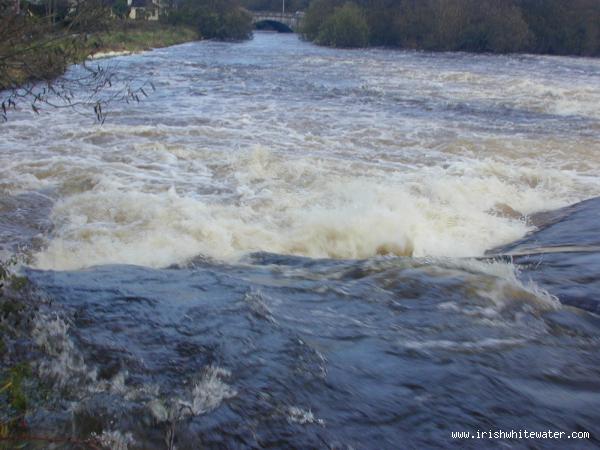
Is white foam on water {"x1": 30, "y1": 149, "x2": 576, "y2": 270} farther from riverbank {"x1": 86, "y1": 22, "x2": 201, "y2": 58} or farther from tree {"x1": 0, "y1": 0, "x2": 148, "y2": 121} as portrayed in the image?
riverbank {"x1": 86, "y1": 22, "x2": 201, "y2": 58}

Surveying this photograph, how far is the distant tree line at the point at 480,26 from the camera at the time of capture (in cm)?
4497

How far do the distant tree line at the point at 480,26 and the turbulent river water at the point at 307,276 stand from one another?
110ft

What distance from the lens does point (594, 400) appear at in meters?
3.45

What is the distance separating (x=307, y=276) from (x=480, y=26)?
146ft

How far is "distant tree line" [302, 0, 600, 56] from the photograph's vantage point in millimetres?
44969

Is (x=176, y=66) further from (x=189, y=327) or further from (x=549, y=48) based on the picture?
(x=549, y=48)

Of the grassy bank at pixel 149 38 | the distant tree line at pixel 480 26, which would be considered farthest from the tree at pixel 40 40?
the distant tree line at pixel 480 26

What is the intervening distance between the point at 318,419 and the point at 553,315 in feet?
7.16

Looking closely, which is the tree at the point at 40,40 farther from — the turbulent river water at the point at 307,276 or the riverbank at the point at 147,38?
the riverbank at the point at 147,38

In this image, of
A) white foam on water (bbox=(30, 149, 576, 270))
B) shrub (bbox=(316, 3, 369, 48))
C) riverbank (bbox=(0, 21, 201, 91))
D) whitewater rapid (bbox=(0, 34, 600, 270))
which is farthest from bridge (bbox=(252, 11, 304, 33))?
riverbank (bbox=(0, 21, 201, 91))

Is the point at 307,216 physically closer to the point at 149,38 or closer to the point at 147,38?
the point at 147,38

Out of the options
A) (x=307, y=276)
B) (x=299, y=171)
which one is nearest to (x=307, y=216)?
(x=307, y=276)

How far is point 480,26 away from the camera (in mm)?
45156

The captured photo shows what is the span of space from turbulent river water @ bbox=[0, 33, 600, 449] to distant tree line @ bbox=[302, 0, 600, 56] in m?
33.6
